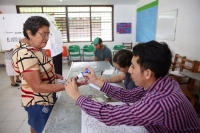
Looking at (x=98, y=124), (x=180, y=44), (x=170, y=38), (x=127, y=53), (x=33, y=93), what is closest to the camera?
(x=98, y=124)

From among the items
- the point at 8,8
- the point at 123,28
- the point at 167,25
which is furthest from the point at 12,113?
the point at 123,28

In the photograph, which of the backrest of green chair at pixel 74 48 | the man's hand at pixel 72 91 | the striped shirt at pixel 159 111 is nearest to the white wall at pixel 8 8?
the backrest of green chair at pixel 74 48

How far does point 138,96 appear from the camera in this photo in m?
0.98

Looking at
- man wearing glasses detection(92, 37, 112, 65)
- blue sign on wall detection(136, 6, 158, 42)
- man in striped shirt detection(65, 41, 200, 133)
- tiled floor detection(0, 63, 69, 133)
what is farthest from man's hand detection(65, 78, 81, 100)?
blue sign on wall detection(136, 6, 158, 42)

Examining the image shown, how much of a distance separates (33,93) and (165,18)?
12.8 ft

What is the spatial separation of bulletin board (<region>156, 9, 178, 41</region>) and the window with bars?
259 cm

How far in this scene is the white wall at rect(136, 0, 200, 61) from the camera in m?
2.81

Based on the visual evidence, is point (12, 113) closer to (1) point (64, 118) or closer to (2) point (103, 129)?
(1) point (64, 118)

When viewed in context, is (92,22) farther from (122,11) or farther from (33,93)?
(33,93)

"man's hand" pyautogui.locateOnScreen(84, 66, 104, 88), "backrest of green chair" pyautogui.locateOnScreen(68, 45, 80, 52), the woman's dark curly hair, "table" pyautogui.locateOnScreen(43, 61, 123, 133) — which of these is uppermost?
the woman's dark curly hair

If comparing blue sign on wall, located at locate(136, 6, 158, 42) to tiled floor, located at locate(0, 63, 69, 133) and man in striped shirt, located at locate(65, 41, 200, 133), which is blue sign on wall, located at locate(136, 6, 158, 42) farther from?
man in striped shirt, located at locate(65, 41, 200, 133)

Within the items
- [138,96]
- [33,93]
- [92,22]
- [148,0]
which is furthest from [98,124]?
[92,22]

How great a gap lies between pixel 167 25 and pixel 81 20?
3654 mm

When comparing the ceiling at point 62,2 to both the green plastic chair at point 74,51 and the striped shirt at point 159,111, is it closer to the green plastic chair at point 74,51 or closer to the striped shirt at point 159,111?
the green plastic chair at point 74,51
